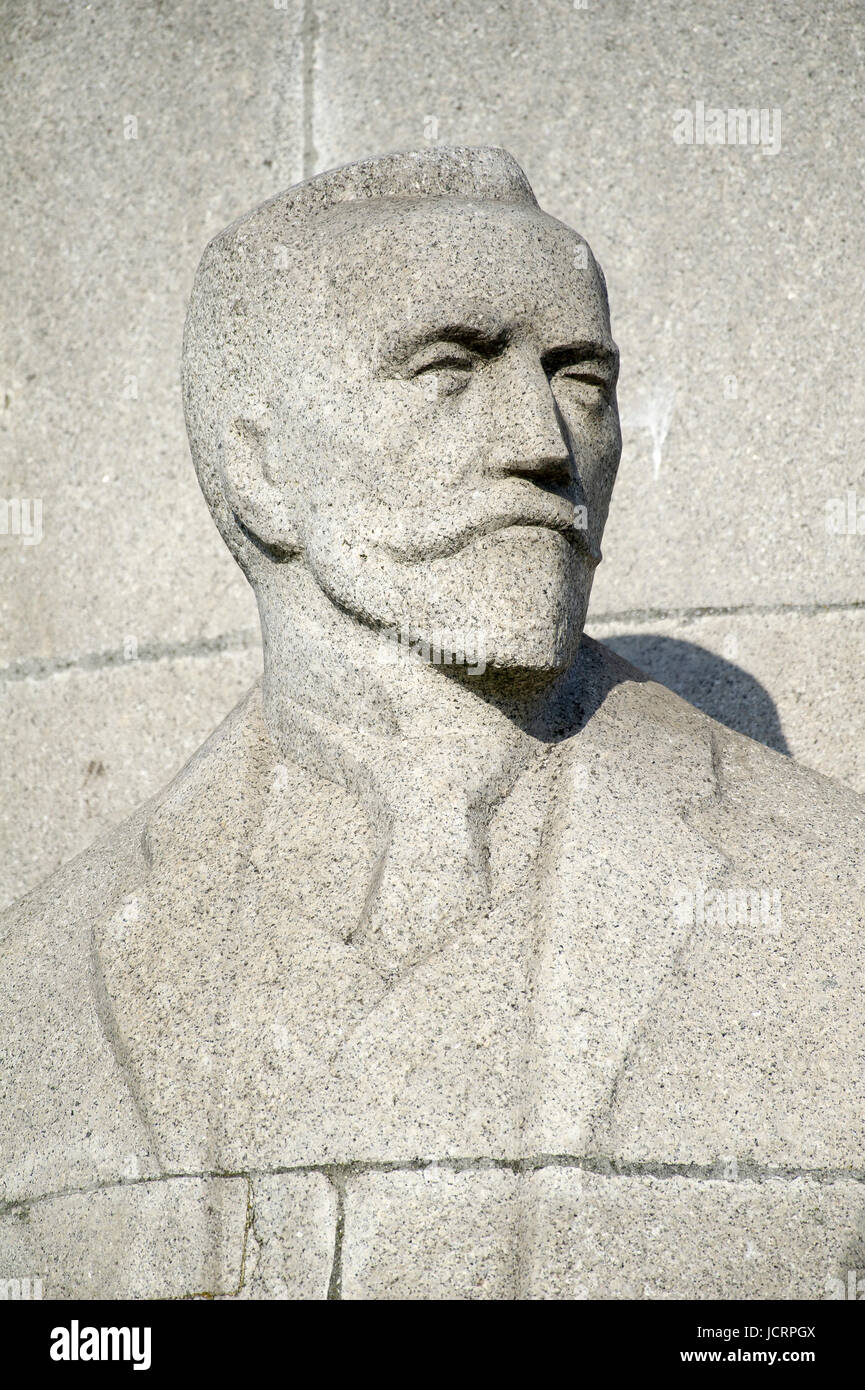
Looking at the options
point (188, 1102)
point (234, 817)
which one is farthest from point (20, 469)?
point (188, 1102)

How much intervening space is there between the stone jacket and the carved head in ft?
1.14

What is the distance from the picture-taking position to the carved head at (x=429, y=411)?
272 cm

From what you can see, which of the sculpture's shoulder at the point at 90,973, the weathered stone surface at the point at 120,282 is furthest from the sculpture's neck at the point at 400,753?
the weathered stone surface at the point at 120,282

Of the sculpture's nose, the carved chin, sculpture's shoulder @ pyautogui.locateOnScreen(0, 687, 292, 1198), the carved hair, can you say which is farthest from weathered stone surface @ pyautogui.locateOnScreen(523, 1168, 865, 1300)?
the carved hair

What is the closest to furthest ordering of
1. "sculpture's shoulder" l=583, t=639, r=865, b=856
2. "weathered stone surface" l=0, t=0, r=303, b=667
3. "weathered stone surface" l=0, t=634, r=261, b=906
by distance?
1. "sculpture's shoulder" l=583, t=639, r=865, b=856
2. "weathered stone surface" l=0, t=634, r=261, b=906
3. "weathered stone surface" l=0, t=0, r=303, b=667

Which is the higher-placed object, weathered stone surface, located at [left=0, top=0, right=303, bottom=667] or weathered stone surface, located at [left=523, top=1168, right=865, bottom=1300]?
weathered stone surface, located at [left=0, top=0, right=303, bottom=667]

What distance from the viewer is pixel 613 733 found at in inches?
116

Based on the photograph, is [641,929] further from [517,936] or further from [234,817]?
[234,817]

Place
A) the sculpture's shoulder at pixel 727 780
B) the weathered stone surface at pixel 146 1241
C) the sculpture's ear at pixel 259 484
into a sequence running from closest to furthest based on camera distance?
1. the weathered stone surface at pixel 146 1241
2. the sculpture's shoulder at pixel 727 780
3. the sculpture's ear at pixel 259 484

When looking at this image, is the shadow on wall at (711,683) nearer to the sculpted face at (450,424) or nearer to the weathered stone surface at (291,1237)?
the sculpted face at (450,424)

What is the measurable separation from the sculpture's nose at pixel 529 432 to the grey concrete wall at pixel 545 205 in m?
2.10

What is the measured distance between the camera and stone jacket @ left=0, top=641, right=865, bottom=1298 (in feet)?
7.96

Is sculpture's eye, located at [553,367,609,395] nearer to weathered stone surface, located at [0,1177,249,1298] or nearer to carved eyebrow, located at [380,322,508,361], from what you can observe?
carved eyebrow, located at [380,322,508,361]

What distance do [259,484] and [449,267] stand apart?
0.51m
